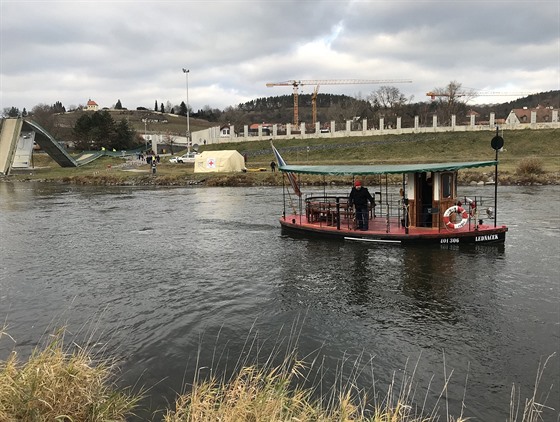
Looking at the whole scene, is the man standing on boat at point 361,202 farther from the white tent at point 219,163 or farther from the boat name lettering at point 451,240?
the white tent at point 219,163

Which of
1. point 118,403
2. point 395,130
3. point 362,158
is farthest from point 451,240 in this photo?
point 395,130

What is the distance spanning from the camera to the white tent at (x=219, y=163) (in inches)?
2356

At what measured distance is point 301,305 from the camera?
1358 centimetres

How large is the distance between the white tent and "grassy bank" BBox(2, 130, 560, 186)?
6.45ft

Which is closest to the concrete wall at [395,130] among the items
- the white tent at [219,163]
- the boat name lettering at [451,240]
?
the white tent at [219,163]

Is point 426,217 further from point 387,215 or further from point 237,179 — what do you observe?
point 237,179

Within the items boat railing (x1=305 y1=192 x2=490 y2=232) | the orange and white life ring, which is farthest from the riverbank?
the orange and white life ring

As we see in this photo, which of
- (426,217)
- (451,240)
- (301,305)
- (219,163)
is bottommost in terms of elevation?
(301,305)

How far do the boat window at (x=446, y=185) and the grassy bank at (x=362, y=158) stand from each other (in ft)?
92.9

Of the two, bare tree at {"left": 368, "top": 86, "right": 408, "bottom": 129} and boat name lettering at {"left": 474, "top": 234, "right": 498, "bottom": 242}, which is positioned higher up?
bare tree at {"left": 368, "top": 86, "right": 408, "bottom": 129}

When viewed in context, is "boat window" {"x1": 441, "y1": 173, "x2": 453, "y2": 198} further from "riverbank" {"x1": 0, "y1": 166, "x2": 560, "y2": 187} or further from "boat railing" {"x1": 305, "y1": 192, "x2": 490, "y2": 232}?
"riverbank" {"x1": 0, "y1": 166, "x2": 560, "y2": 187}

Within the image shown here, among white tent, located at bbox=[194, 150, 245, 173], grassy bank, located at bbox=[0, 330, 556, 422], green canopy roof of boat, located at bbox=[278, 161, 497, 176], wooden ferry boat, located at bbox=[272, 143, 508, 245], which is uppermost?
white tent, located at bbox=[194, 150, 245, 173]

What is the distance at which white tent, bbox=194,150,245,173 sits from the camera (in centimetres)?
5984

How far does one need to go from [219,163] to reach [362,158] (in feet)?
79.9
